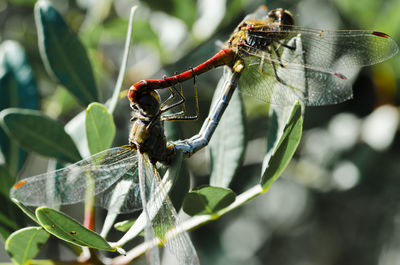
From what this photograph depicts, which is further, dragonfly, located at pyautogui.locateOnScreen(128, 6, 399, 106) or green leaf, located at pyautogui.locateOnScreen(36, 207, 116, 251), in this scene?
dragonfly, located at pyautogui.locateOnScreen(128, 6, 399, 106)

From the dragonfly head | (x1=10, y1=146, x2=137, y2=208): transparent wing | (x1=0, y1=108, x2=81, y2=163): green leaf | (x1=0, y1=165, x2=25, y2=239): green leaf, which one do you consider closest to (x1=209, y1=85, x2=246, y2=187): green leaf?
(x1=10, y1=146, x2=137, y2=208): transparent wing

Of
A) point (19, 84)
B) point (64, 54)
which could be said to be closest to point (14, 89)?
point (19, 84)

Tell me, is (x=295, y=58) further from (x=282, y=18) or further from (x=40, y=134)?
(x=40, y=134)

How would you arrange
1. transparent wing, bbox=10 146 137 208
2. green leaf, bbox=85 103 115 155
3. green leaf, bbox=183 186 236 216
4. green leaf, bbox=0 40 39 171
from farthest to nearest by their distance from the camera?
green leaf, bbox=0 40 39 171, transparent wing, bbox=10 146 137 208, green leaf, bbox=85 103 115 155, green leaf, bbox=183 186 236 216

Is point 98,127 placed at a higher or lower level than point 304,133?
higher

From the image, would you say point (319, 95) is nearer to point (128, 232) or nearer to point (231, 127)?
point (231, 127)

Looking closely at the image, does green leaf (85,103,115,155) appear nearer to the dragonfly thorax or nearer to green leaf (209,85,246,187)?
the dragonfly thorax

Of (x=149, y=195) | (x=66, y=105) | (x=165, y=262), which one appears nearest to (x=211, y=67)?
(x=149, y=195)
